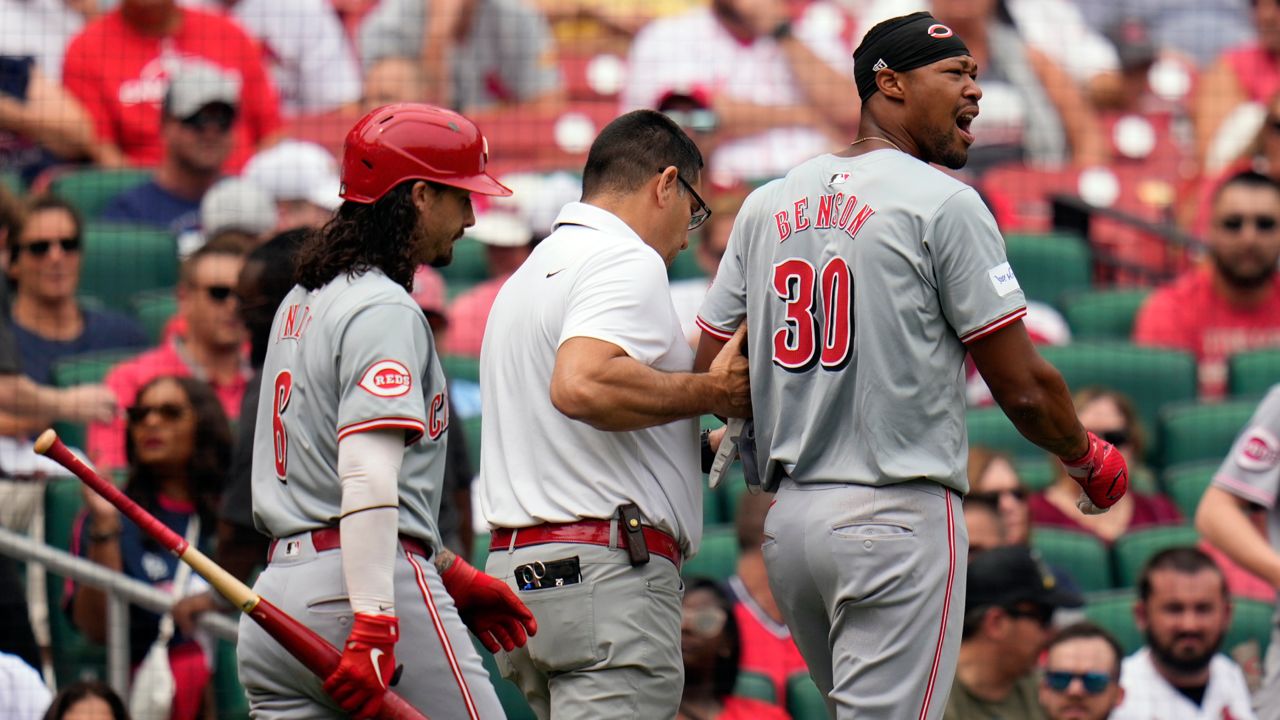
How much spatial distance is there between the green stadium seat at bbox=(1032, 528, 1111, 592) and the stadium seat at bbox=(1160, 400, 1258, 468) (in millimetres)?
968

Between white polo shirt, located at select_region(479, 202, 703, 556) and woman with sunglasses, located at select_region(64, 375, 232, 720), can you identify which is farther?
woman with sunglasses, located at select_region(64, 375, 232, 720)

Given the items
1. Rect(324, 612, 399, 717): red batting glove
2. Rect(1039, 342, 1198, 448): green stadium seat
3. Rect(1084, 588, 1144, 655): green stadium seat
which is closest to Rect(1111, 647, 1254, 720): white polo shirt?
Rect(1084, 588, 1144, 655): green stadium seat

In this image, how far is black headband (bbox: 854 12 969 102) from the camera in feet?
11.5

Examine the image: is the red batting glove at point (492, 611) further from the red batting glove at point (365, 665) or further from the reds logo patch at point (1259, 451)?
the reds logo patch at point (1259, 451)

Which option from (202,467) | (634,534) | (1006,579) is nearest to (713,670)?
(1006,579)

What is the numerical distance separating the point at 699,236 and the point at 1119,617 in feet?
8.53

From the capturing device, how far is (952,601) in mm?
3416

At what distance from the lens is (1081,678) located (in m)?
5.59

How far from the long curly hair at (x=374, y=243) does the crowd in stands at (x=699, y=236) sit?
3.21ft

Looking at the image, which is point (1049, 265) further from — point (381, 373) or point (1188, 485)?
point (381, 373)

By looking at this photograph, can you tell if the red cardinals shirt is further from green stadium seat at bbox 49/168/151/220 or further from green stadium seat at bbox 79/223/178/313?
green stadium seat at bbox 49/168/151/220

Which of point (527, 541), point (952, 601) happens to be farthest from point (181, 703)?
point (952, 601)

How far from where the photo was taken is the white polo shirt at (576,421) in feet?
11.5

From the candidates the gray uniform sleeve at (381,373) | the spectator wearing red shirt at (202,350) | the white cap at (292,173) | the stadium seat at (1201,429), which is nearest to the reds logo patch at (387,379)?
Result: the gray uniform sleeve at (381,373)
